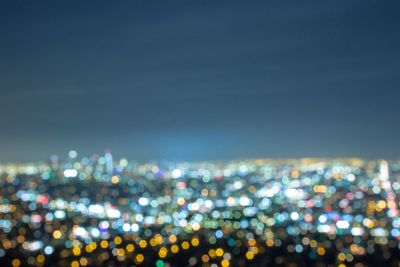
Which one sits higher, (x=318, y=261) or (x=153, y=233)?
(x=153, y=233)

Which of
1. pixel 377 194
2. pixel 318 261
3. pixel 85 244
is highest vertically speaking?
pixel 377 194

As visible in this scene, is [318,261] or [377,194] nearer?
[318,261]

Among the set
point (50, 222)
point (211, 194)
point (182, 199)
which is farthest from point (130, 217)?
point (211, 194)

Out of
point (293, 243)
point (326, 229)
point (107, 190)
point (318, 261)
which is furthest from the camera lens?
point (107, 190)

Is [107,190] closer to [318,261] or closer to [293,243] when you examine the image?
[293,243]

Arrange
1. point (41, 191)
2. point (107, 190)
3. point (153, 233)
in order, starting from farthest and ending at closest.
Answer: point (107, 190) < point (41, 191) < point (153, 233)

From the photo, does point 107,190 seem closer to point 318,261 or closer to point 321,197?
point 321,197
